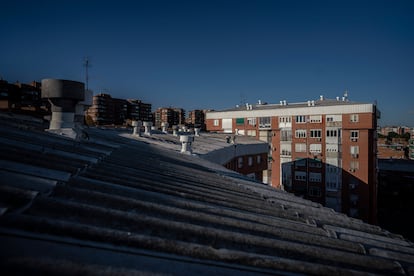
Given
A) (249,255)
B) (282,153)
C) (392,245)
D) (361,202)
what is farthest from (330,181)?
(249,255)

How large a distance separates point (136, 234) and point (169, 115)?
10645 centimetres

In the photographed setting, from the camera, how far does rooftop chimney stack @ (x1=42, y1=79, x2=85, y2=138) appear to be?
5.46m

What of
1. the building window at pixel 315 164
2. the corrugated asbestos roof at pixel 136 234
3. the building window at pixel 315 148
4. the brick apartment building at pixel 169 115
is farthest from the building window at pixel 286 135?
the brick apartment building at pixel 169 115

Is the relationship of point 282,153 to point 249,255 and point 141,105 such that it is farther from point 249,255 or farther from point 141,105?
point 141,105

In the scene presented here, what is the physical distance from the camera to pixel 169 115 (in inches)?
4200

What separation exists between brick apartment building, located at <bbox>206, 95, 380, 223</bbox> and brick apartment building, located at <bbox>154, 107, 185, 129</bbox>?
67176 mm

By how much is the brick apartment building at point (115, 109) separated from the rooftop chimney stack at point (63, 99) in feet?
237

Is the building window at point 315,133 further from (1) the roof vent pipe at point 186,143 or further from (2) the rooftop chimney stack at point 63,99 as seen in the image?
(2) the rooftop chimney stack at point 63,99

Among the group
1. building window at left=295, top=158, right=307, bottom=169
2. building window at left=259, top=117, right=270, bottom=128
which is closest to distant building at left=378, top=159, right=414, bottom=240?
building window at left=295, top=158, right=307, bottom=169

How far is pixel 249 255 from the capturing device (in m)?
1.92

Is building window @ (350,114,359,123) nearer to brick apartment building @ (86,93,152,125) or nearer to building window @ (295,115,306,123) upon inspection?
building window @ (295,115,306,123)

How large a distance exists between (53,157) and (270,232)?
9.49 ft

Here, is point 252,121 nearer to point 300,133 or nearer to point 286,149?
point 286,149

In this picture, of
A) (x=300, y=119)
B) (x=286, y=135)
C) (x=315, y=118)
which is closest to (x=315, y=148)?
(x=315, y=118)
